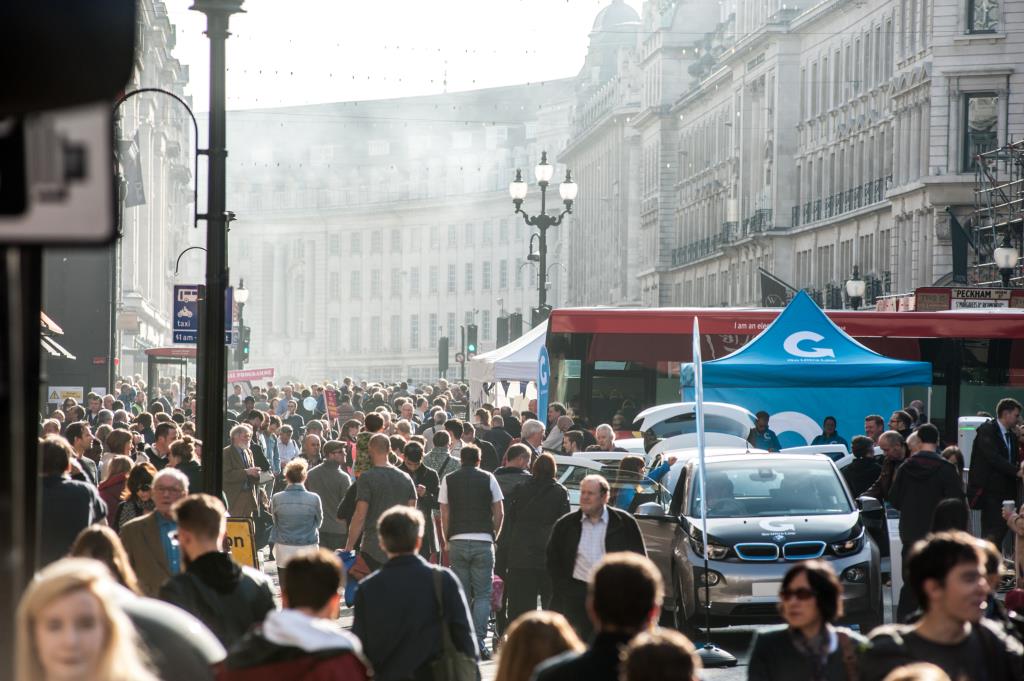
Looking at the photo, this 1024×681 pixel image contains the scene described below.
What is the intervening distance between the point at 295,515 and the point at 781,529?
3.94 metres

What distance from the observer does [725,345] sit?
30.3m

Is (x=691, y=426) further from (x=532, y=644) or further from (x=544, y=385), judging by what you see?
(x=532, y=644)

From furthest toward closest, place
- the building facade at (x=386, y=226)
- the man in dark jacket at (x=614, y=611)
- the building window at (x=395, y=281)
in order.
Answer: the building window at (x=395, y=281) → the building facade at (x=386, y=226) → the man in dark jacket at (x=614, y=611)

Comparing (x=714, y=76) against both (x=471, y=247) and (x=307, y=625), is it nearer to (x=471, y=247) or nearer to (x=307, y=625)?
(x=471, y=247)

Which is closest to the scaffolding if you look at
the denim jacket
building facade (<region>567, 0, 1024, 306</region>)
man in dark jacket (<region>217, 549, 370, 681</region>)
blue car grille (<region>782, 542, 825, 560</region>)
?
building facade (<region>567, 0, 1024, 306</region>)

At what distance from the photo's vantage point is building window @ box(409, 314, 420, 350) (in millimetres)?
144000

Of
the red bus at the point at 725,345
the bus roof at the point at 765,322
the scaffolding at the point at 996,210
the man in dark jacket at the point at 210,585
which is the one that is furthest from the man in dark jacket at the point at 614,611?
the scaffolding at the point at 996,210

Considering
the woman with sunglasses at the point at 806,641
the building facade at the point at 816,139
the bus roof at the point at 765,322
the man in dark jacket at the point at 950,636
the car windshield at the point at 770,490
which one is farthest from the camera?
the building facade at the point at 816,139

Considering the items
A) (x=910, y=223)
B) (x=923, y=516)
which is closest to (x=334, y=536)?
(x=923, y=516)

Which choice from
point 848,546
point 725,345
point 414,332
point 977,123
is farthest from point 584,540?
point 414,332

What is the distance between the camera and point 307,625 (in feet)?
19.4

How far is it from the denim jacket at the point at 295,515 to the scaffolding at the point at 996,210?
29.5m

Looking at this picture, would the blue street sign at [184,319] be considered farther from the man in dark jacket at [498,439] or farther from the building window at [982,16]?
the building window at [982,16]

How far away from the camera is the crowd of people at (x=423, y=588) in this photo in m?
5.09
